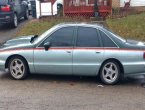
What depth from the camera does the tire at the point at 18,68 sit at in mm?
9216

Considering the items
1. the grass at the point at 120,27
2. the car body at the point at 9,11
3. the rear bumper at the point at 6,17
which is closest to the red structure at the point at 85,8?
the grass at the point at 120,27

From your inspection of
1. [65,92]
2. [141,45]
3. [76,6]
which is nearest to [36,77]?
[65,92]

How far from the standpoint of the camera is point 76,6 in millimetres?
20125

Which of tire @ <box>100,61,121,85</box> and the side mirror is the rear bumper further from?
tire @ <box>100,61,121,85</box>

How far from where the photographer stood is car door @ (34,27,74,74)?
29.5 ft

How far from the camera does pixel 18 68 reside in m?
9.24

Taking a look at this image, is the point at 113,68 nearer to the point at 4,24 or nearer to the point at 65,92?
the point at 65,92

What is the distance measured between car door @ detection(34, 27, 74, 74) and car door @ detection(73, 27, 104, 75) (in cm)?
17

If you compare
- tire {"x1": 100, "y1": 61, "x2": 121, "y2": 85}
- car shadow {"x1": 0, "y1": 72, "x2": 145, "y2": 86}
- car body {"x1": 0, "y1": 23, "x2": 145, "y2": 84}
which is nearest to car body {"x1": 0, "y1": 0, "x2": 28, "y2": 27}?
car shadow {"x1": 0, "y1": 72, "x2": 145, "y2": 86}

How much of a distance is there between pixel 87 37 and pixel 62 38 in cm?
61

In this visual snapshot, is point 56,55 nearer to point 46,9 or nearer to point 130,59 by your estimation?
point 130,59

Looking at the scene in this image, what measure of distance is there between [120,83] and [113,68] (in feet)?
1.47

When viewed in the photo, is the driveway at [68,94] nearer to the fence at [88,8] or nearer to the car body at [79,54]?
the car body at [79,54]

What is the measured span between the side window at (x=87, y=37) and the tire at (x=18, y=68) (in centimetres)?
141
